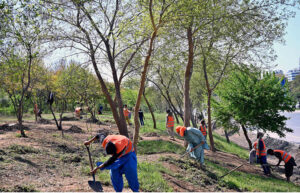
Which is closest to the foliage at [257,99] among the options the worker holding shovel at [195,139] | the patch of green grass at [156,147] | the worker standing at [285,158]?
the worker standing at [285,158]

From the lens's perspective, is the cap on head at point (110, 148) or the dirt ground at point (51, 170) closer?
the cap on head at point (110, 148)

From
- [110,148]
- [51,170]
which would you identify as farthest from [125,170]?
[51,170]

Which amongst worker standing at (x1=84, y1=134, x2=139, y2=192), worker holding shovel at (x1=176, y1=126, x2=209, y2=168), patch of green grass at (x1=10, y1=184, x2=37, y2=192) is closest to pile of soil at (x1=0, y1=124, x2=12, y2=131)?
patch of green grass at (x1=10, y1=184, x2=37, y2=192)

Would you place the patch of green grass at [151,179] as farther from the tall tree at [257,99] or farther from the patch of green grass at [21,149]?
the tall tree at [257,99]

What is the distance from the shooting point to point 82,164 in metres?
7.82

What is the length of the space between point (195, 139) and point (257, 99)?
20.5ft

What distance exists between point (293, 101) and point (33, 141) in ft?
39.9

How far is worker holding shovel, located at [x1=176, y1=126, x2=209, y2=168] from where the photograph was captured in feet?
26.9

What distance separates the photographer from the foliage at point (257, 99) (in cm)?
1297

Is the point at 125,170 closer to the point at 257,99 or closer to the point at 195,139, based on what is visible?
the point at 195,139

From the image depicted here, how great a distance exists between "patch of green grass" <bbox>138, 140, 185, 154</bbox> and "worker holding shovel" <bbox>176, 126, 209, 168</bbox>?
274 centimetres

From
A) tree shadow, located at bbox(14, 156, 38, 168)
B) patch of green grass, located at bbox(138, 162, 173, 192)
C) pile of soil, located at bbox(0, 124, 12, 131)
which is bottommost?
patch of green grass, located at bbox(138, 162, 173, 192)

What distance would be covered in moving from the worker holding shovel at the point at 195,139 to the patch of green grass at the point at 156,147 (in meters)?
2.74

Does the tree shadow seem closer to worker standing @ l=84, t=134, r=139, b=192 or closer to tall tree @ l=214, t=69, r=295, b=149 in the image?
worker standing @ l=84, t=134, r=139, b=192
